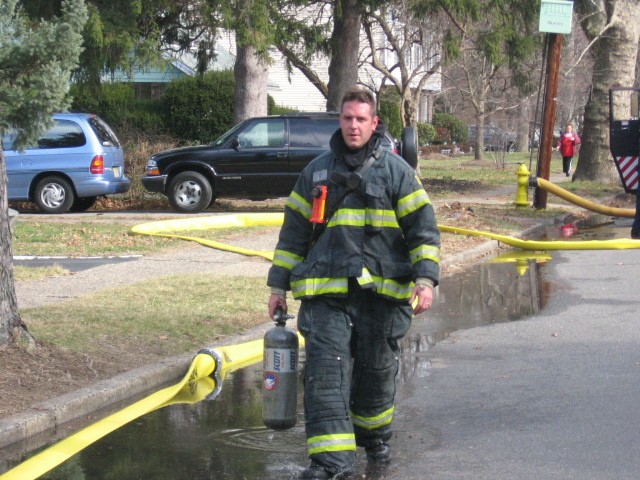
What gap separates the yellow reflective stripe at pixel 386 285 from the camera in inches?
202

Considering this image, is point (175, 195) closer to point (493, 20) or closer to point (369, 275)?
point (493, 20)

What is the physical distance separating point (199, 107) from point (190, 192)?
7.46 meters

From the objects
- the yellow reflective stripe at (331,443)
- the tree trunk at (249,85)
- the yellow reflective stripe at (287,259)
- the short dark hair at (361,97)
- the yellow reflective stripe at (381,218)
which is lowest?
the yellow reflective stripe at (331,443)

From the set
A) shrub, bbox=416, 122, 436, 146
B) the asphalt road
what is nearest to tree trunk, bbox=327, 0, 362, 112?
the asphalt road

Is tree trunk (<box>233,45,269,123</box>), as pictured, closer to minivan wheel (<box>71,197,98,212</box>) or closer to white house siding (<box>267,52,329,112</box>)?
minivan wheel (<box>71,197,98,212</box>)

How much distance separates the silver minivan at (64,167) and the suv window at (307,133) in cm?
329

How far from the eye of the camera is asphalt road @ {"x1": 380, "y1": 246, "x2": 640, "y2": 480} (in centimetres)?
550

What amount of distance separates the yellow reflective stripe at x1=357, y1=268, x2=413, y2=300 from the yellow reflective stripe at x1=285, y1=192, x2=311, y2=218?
44 cm

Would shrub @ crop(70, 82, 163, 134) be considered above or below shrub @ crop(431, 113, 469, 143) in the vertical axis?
above

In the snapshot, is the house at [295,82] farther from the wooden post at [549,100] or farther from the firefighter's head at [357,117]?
the firefighter's head at [357,117]

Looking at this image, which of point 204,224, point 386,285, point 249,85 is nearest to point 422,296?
point 386,285

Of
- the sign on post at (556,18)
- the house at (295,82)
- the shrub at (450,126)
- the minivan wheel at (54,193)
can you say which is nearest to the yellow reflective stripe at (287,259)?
the sign on post at (556,18)

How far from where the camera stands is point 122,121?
24.3m

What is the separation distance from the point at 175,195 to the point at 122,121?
589 cm
